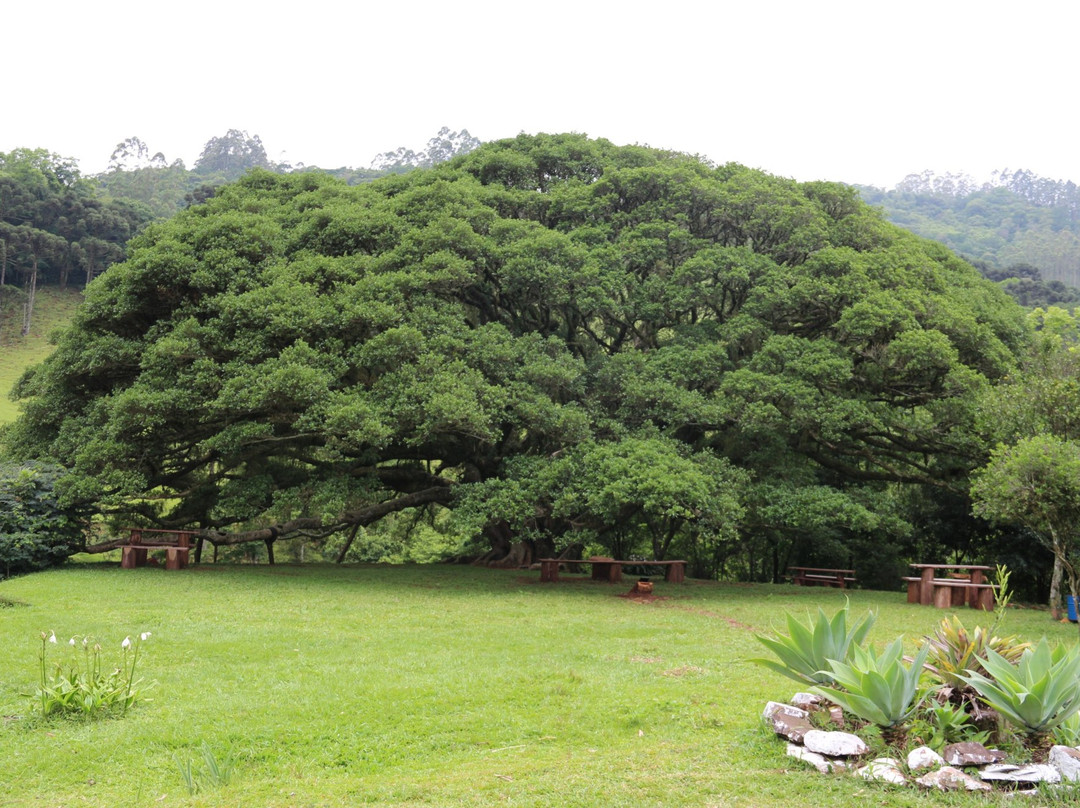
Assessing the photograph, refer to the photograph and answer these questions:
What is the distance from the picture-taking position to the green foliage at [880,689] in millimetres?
5719

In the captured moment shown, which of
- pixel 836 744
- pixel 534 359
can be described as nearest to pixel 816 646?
pixel 836 744

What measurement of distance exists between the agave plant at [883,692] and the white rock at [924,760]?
320mm

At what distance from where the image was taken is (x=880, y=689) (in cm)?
571

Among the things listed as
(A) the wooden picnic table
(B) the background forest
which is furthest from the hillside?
(A) the wooden picnic table

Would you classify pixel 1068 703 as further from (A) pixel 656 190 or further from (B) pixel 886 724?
(A) pixel 656 190

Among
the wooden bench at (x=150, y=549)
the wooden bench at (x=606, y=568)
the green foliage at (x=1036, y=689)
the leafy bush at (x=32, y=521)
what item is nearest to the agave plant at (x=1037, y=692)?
the green foliage at (x=1036, y=689)

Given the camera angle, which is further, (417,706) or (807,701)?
(417,706)

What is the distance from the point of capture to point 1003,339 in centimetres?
2152

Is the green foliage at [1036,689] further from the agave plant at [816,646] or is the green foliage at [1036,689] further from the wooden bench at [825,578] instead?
the wooden bench at [825,578]

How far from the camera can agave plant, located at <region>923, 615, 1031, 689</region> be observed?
→ 20.1 feet

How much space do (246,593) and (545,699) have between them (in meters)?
9.42

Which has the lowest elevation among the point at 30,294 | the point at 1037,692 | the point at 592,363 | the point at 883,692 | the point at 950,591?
the point at 950,591

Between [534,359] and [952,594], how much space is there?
33.3ft

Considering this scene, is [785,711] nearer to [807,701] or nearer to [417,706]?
[807,701]
